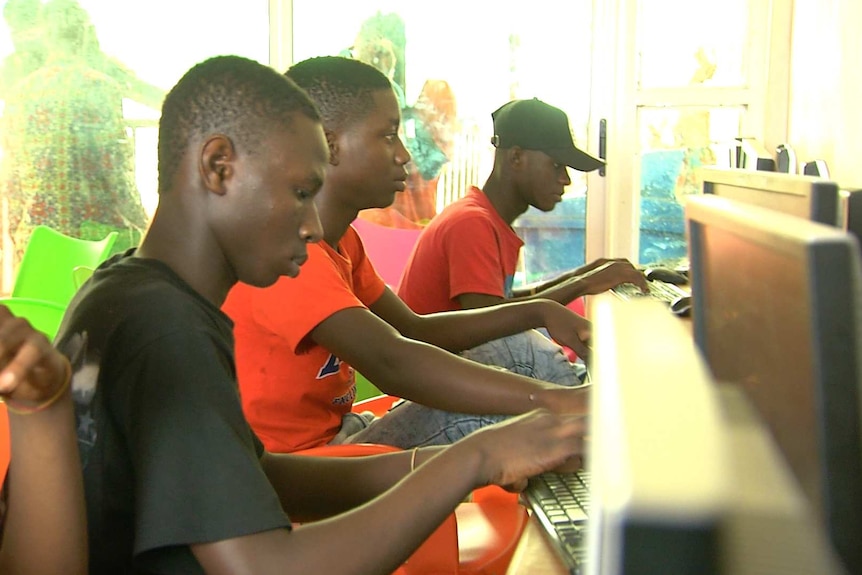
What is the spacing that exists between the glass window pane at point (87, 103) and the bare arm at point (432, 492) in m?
3.02

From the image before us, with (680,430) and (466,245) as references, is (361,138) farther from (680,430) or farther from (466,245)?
Result: (680,430)

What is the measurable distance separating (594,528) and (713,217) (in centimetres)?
53

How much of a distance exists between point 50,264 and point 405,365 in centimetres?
245

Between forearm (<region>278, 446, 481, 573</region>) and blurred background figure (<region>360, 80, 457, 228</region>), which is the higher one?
blurred background figure (<region>360, 80, 457, 228</region>)

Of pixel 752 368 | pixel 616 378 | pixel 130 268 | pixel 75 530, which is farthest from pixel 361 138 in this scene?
pixel 616 378

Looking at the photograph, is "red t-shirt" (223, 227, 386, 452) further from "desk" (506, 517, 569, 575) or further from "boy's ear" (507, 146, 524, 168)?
"boy's ear" (507, 146, 524, 168)

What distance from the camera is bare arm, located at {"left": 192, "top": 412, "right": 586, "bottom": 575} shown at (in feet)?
3.38

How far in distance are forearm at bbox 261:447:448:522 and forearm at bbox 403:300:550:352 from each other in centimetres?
70

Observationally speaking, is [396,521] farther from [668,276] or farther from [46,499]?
[668,276]

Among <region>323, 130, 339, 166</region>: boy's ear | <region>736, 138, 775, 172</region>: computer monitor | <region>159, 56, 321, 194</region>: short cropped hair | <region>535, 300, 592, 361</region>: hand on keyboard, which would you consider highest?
<region>159, 56, 321, 194</region>: short cropped hair

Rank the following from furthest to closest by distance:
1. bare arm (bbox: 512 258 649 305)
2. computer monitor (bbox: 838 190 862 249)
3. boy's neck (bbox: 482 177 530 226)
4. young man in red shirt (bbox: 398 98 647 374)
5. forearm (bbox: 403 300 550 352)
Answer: boy's neck (bbox: 482 177 530 226) → bare arm (bbox: 512 258 649 305) → young man in red shirt (bbox: 398 98 647 374) → forearm (bbox: 403 300 550 352) → computer monitor (bbox: 838 190 862 249)

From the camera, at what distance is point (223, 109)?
1.20 metres

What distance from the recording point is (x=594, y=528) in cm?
33

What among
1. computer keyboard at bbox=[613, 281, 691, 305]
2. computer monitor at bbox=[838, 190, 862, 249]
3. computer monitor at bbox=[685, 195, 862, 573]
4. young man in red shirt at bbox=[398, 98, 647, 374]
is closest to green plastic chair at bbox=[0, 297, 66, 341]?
young man in red shirt at bbox=[398, 98, 647, 374]
